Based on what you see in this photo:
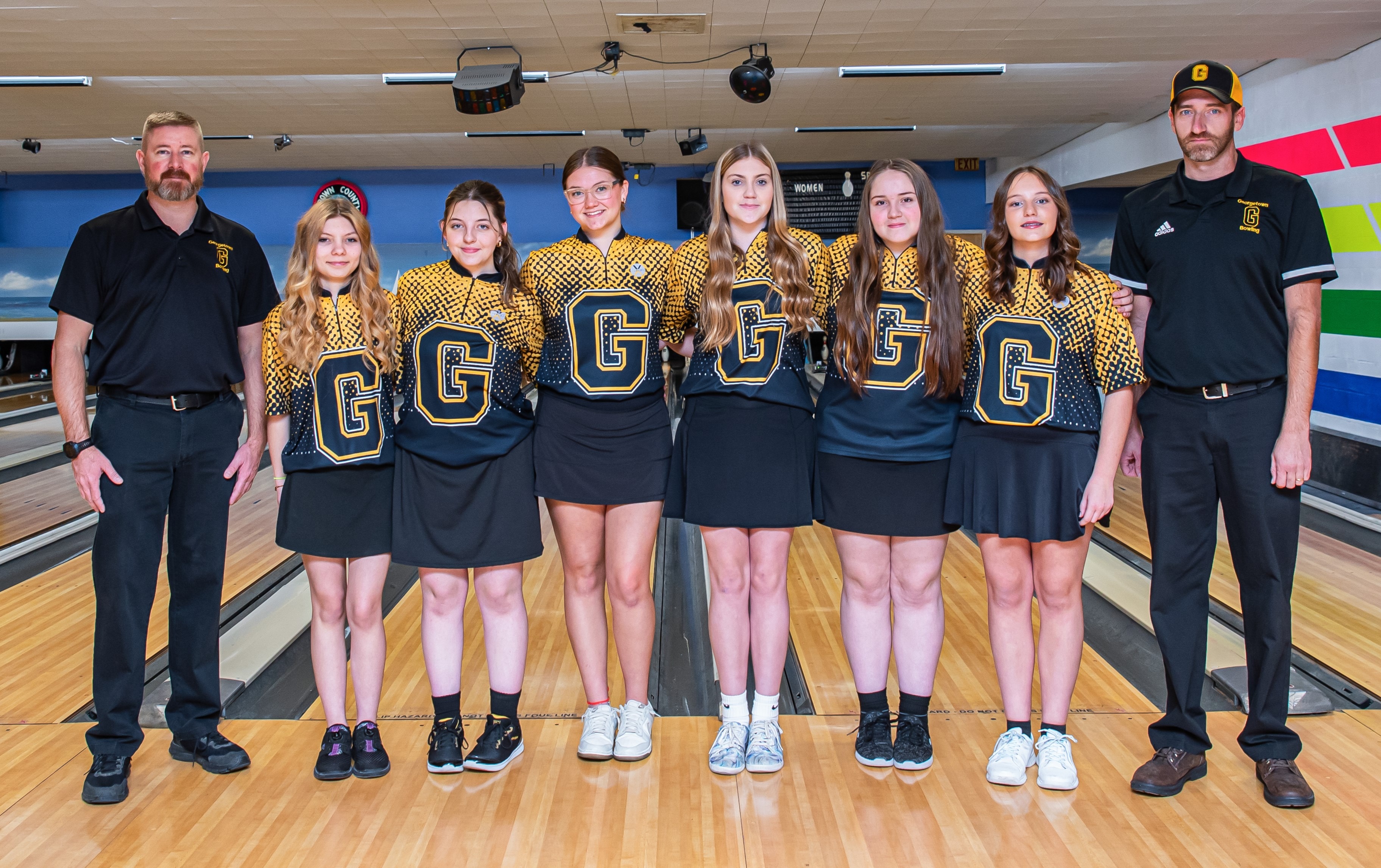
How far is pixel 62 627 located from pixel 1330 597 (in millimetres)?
4522

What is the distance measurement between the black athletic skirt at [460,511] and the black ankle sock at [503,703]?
12.9 inches

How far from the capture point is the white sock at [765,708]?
226 cm

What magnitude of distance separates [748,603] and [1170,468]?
1.01 m

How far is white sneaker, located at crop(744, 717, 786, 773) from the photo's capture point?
219cm

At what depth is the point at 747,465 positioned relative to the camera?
7.02 feet

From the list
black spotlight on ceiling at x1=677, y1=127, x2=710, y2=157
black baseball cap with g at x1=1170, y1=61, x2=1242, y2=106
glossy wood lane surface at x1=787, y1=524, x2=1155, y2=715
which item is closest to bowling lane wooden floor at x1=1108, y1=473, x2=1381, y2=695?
glossy wood lane surface at x1=787, y1=524, x2=1155, y2=715

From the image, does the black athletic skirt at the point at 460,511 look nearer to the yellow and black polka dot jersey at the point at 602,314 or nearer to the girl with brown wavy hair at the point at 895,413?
the yellow and black polka dot jersey at the point at 602,314

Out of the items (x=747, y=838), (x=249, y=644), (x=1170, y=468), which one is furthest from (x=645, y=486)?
(x=249, y=644)

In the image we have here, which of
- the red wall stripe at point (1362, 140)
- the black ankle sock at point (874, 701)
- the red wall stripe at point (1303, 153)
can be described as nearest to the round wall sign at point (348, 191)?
the red wall stripe at point (1303, 153)

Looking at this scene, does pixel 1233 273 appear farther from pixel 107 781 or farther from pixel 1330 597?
pixel 107 781

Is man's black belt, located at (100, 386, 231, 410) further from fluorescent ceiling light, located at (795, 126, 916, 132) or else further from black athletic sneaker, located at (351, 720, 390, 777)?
fluorescent ceiling light, located at (795, 126, 916, 132)

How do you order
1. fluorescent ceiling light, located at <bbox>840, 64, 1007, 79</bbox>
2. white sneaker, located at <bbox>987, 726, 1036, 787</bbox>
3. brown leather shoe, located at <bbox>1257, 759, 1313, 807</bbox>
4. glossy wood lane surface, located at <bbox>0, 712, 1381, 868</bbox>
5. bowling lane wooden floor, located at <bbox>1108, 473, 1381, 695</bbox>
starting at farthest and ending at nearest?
1. fluorescent ceiling light, located at <bbox>840, 64, 1007, 79</bbox>
2. bowling lane wooden floor, located at <bbox>1108, 473, 1381, 695</bbox>
3. white sneaker, located at <bbox>987, 726, 1036, 787</bbox>
4. brown leather shoe, located at <bbox>1257, 759, 1313, 807</bbox>
5. glossy wood lane surface, located at <bbox>0, 712, 1381, 868</bbox>

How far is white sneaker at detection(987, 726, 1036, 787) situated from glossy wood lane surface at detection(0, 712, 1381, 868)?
26mm

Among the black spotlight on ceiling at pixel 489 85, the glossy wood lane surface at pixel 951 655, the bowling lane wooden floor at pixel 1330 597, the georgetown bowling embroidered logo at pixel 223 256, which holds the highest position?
the black spotlight on ceiling at pixel 489 85
